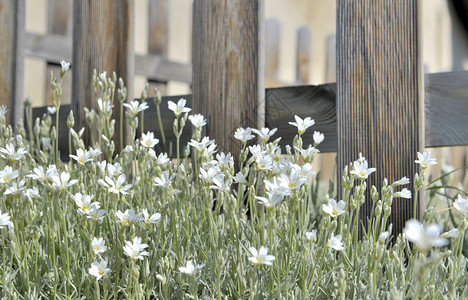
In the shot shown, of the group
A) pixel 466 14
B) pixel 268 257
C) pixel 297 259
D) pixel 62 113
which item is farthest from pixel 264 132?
pixel 466 14

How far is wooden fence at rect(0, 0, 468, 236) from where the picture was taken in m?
1.99

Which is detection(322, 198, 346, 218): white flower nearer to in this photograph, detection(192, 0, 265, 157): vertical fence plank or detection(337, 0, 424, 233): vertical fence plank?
detection(337, 0, 424, 233): vertical fence plank

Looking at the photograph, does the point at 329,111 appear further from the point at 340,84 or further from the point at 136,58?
the point at 136,58

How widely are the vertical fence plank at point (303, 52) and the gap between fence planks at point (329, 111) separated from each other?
570cm

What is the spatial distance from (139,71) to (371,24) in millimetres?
3575

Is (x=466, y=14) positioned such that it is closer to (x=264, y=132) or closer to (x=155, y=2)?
(x=155, y=2)

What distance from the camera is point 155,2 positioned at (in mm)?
5941

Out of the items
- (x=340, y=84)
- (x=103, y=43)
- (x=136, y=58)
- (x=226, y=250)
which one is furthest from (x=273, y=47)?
(x=226, y=250)

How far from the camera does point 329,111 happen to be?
7.52ft

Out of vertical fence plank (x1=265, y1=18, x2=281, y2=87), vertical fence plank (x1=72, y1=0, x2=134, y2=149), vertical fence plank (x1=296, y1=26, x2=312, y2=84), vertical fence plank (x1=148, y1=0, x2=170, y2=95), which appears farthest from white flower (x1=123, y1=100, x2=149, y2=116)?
vertical fence plank (x1=296, y1=26, x2=312, y2=84)

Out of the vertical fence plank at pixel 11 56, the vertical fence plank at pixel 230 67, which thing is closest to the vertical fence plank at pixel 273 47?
the vertical fence plank at pixel 11 56

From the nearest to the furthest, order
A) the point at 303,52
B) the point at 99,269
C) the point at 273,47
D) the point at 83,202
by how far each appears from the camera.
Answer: the point at 99,269, the point at 83,202, the point at 273,47, the point at 303,52

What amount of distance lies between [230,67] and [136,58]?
10.3 ft

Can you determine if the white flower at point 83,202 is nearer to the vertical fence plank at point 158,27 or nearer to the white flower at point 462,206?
the white flower at point 462,206
